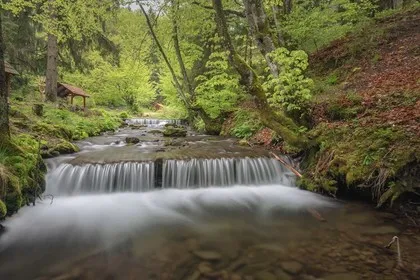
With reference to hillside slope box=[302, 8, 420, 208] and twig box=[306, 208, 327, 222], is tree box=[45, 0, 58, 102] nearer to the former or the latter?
hillside slope box=[302, 8, 420, 208]

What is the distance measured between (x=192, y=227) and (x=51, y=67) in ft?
42.1

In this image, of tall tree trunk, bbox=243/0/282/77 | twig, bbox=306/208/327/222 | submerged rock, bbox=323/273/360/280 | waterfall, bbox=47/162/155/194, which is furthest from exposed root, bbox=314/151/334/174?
waterfall, bbox=47/162/155/194

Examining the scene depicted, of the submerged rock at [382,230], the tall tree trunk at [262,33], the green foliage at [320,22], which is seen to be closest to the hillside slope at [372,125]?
the submerged rock at [382,230]

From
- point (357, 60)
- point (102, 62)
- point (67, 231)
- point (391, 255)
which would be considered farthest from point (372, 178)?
point (102, 62)

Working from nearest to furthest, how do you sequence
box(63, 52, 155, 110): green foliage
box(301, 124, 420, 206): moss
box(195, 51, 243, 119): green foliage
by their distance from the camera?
box(301, 124, 420, 206): moss
box(195, 51, 243, 119): green foliage
box(63, 52, 155, 110): green foliage

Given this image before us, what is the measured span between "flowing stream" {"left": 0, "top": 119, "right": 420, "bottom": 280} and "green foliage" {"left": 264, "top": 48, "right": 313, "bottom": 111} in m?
1.70

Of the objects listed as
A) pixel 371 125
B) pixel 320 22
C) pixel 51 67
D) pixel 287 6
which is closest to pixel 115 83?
pixel 51 67

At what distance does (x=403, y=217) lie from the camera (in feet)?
16.1

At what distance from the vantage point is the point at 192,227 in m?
5.09

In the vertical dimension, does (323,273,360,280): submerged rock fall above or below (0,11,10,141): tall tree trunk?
below

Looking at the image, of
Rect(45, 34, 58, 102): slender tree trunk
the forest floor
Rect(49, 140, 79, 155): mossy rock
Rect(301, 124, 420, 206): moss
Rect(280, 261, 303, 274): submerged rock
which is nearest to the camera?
Rect(280, 261, 303, 274): submerged rock

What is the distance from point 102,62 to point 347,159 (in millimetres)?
24330

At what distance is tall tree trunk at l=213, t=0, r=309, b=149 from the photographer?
7477 mm

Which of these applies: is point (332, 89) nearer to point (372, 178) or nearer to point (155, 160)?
point (372, 178)
